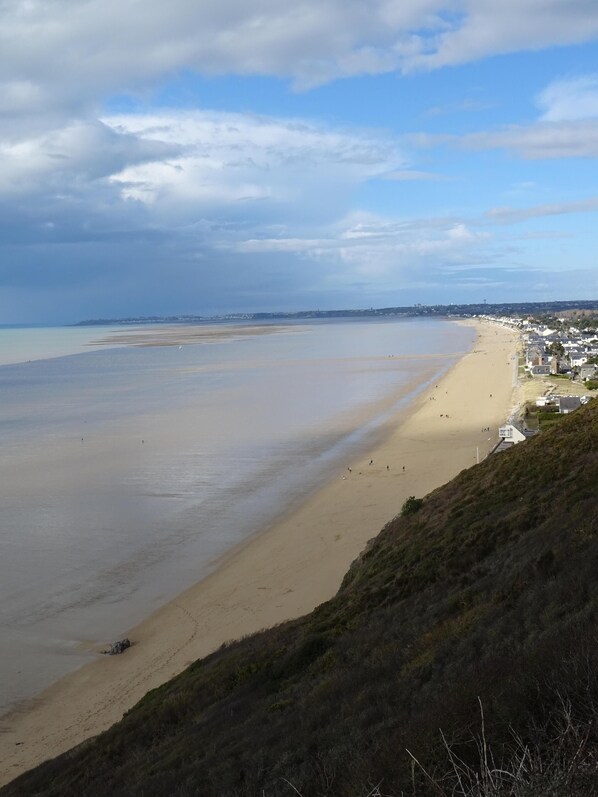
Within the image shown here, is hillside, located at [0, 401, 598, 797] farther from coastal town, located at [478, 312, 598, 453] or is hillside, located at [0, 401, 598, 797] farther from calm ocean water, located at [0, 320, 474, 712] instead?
coastal town, located at [478, 312, 598, 453]

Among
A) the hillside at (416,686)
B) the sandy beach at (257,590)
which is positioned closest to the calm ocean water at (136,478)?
the sandy beach at (257,590)

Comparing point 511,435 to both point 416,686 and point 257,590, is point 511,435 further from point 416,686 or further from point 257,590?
point 416,686

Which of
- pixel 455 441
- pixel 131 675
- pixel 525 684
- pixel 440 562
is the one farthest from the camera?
pixel 455 441

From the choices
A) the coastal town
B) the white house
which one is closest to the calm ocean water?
the white house

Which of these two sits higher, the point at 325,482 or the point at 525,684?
the point at 525,684

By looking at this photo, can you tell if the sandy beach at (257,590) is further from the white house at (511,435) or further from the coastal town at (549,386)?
the coastal town at (549,386)

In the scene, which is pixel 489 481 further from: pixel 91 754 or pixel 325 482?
pixel 325 482

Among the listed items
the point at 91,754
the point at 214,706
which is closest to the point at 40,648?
the point at 91,754

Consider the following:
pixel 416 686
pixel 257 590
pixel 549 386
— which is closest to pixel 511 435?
pixel 257 590
